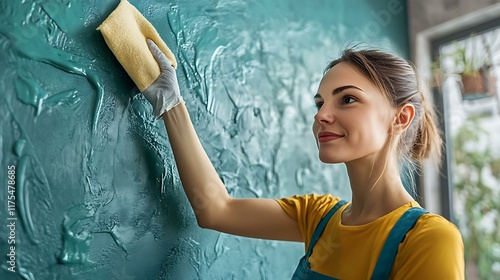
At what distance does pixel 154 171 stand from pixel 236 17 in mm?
522

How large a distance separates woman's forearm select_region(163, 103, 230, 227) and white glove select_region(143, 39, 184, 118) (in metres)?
0.03

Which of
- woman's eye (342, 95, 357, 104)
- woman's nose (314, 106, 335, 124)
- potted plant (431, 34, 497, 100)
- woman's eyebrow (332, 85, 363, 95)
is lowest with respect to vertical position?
potted plant (431, 34, 497, 100)

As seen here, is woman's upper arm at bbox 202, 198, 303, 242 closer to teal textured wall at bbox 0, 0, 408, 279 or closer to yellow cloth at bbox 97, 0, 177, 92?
teal textured wall at bbox 0, 0, 408, 279

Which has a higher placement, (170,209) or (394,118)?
(394,118)

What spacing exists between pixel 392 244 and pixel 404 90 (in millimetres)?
371

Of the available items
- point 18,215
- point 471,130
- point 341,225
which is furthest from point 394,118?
point 471,130

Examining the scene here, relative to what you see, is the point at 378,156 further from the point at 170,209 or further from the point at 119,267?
the point at 119,267

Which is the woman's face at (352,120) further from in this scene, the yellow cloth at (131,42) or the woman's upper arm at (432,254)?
the yellow cloth at (131,42)

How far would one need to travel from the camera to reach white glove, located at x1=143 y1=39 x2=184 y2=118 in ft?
4.00

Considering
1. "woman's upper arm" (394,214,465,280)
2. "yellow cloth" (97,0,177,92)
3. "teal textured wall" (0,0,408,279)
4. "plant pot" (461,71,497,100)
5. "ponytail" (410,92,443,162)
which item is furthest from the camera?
"plant pot" (461,71,497,100)

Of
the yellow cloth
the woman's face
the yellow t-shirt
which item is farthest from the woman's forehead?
the yellow cloth

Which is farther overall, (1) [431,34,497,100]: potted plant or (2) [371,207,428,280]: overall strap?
(1) [431,34,497,100]: potted plant

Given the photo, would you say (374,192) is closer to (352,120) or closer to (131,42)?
(352,120)

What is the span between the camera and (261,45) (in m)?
1.54
